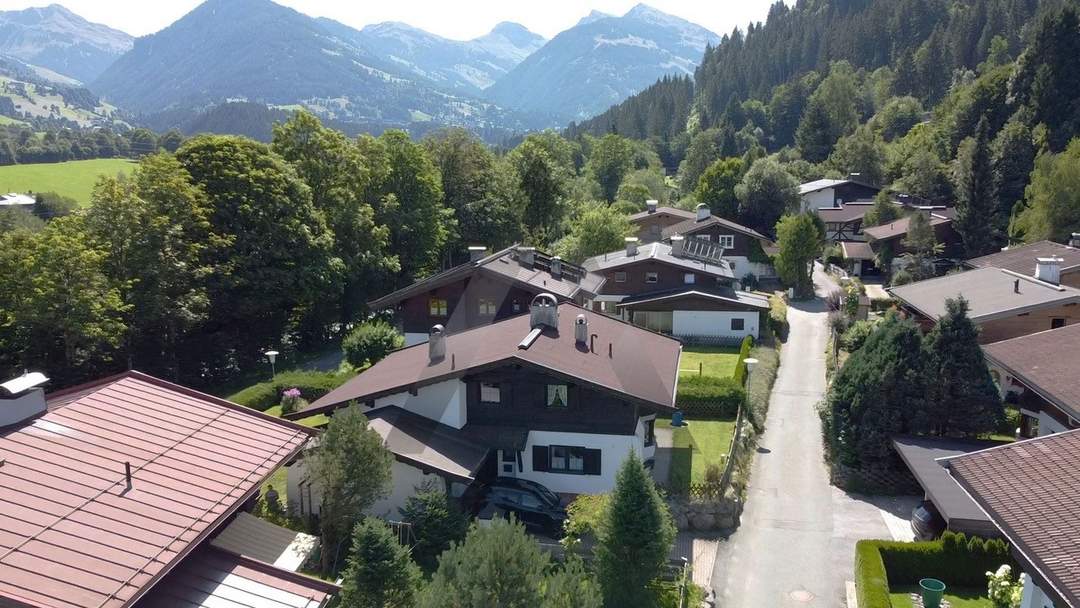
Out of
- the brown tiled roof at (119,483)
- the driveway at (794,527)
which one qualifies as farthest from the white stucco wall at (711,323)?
the brown tiled roof at (119,483)

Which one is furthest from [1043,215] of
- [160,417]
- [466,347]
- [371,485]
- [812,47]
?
[812,47]

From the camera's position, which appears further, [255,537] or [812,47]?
[812,47]

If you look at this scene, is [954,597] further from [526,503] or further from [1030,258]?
[1030,258]

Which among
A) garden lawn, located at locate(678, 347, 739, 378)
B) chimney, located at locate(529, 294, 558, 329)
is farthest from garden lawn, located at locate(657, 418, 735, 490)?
chimney, located at locate(529, 294, 558, 329)

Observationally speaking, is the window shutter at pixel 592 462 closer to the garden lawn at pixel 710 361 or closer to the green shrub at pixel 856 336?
the garden lawn at pixel 710 361

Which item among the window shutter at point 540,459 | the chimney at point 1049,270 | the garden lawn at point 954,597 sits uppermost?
the chimney at point 1049,270

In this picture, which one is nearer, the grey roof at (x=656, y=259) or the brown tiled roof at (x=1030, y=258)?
the brown tiled roof at (x=1030, y=258)

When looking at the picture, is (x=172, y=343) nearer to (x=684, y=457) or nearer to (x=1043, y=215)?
(x=684, y=457)
